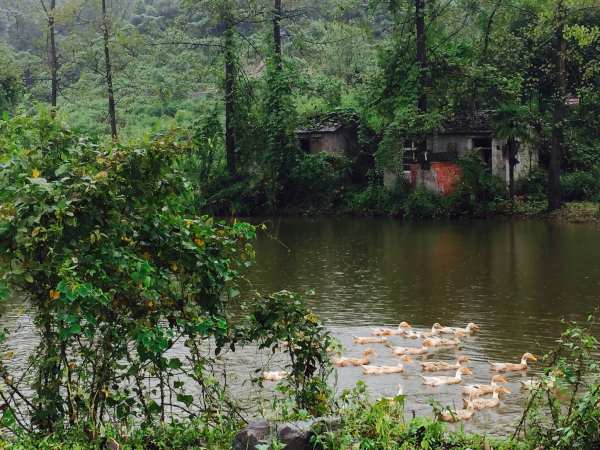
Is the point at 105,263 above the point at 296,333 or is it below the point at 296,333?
above

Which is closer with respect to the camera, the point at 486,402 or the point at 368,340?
the point at 486,402

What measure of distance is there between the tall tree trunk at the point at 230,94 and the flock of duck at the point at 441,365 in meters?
21.8

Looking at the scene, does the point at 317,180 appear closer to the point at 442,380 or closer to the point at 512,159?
the point at 512,159

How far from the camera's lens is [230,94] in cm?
3441

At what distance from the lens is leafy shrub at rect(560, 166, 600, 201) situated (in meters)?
30.0

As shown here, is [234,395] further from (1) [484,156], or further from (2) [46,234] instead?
(1) [484,156]

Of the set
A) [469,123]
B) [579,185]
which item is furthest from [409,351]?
[469,123]

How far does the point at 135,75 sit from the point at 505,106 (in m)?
20.6

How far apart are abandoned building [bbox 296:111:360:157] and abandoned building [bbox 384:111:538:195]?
10.7 feet

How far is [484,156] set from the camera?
3158 cm

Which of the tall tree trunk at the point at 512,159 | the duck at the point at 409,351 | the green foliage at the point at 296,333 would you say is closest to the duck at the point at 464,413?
the green foliage at the point at 296,333

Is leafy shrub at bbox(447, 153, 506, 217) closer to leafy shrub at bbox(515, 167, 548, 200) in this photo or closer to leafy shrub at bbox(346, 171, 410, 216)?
leafy shrub at bbox(515, 167, 548, 200)

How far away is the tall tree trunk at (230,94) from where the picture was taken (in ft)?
112

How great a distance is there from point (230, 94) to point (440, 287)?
1891 cm
